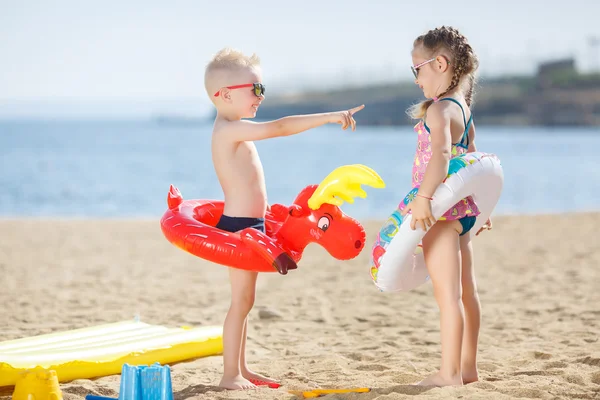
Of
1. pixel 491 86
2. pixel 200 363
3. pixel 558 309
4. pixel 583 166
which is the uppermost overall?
pixel 491 86

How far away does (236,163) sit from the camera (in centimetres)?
380

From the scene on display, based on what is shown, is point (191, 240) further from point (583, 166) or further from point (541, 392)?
point (583, 166)

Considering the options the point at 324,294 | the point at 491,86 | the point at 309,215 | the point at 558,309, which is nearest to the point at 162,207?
the point at 324,294

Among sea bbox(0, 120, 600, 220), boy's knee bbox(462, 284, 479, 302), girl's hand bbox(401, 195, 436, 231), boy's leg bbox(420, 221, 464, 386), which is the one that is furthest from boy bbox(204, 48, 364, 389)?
sea bbox(0, 120, 600, 220)

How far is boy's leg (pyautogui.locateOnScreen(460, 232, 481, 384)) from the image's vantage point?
12.7ft

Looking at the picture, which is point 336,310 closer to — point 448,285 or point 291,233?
point 291,233

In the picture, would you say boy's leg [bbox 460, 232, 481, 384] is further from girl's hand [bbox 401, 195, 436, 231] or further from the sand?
girl's hand [bbox 401, 195, 436, 231]

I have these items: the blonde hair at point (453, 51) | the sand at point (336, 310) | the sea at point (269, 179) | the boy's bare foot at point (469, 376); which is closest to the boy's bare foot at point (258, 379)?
the sand at point (336, 310)

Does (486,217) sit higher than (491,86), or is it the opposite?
(491,86)

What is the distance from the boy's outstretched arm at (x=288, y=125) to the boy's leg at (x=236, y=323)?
68cm

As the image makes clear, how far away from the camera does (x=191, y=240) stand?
12.3 feet

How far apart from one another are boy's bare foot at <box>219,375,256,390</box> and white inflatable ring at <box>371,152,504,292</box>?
0.83 metres

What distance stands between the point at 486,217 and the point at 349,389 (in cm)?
107

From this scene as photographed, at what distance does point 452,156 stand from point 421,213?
401 mm
